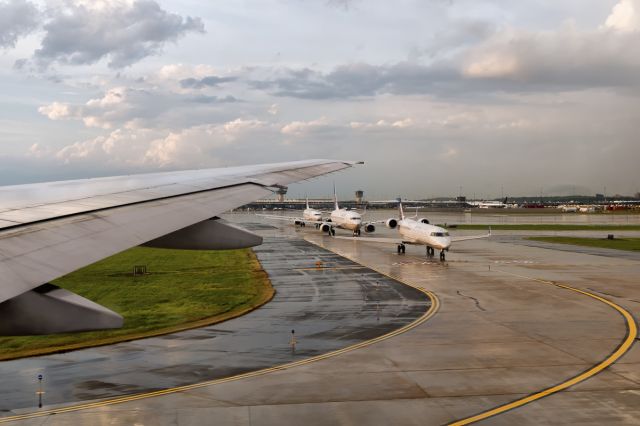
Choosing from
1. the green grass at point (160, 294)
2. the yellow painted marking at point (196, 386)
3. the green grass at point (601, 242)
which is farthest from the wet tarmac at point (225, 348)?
the green grass at point (601, 242)

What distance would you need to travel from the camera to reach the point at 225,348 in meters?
19.1

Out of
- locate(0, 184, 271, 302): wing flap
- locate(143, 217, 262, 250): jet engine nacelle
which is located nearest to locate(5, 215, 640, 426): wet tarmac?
locate(143, 217, 262, 250): jet engine nacelle

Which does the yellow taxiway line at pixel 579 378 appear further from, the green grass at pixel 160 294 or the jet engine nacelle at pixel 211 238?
the green grass at pixel 160 294

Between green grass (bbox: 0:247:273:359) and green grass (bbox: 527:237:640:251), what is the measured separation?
35817 mm

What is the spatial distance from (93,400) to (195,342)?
6184 millimetres

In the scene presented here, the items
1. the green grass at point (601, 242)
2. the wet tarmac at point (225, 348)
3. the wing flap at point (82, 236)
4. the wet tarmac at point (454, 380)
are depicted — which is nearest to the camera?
the wing flap at point (82, 236)

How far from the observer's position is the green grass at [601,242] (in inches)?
2307

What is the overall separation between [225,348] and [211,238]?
34.3ft

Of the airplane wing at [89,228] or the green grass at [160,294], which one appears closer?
the airplane wing at [89,228]

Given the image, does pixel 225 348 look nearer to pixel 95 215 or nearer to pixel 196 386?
pixel 196 386

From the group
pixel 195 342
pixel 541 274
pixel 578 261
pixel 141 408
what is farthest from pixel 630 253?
pixel 141 408

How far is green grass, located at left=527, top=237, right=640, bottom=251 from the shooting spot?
58594mm

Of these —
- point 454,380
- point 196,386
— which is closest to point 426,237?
point 454,380

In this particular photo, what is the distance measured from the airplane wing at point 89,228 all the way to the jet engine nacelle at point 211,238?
0.02 m
